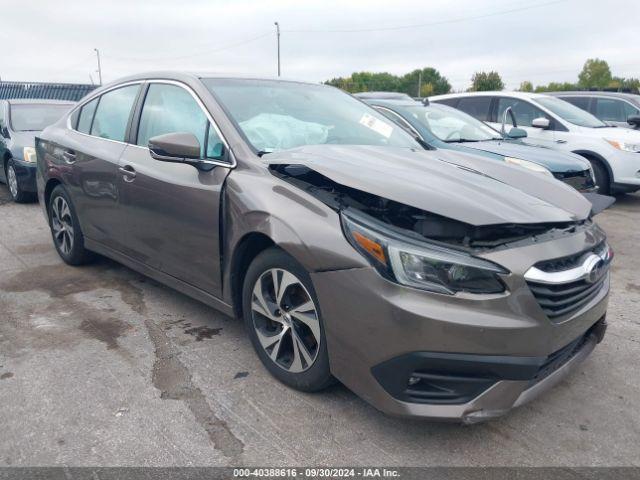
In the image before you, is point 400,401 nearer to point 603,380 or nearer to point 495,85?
point 603,380

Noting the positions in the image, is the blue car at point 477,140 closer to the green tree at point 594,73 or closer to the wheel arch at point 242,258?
the wheel arch at point 242,258

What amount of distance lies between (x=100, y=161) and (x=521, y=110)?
6.82 metres

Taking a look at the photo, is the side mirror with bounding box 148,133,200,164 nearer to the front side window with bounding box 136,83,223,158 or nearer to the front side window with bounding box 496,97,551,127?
the front side window with bounding box 136,83,223,158

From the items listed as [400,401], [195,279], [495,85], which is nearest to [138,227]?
[195,279]

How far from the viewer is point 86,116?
15.6 feet

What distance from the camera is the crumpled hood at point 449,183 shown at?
2420 mm

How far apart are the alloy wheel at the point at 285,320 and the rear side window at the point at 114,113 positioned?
1.89 meters

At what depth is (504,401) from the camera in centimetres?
226

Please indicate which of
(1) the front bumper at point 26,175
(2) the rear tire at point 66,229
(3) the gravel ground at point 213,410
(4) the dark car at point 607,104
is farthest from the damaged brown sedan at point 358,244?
(4) the dark car at point 607,104

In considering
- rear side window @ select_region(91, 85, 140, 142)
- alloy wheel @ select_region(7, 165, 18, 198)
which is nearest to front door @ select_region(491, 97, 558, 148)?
rear side window @ select_region(91, 85, 140, 142)

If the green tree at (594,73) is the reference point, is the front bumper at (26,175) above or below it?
below

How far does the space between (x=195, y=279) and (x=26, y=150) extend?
5766mm

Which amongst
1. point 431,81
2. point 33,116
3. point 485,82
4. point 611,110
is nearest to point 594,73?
point 431,81

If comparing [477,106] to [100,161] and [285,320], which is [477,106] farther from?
[285,320]
